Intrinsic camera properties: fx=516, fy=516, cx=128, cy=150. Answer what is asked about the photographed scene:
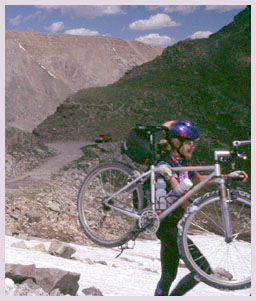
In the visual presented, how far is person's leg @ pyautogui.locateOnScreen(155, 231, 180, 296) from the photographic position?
5.46 meters

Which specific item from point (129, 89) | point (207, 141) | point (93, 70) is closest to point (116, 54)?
point (93, 70)

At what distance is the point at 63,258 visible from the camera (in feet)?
22.0

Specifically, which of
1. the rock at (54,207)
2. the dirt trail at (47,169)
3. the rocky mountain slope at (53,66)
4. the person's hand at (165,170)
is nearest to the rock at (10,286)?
the person's hand at (165,170)

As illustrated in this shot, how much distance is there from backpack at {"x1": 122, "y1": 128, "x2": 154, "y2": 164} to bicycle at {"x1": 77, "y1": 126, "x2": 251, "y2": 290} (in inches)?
2.5

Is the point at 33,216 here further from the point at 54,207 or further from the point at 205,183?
the point at 205,183

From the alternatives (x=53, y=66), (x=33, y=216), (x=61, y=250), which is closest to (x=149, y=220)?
(x=61, y=250)

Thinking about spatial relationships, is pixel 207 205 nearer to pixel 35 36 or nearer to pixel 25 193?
pixel 25 193

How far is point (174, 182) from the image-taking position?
5051 mm

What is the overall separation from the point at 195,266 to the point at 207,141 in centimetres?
2287

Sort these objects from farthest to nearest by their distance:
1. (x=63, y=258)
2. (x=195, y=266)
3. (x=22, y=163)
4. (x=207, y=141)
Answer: (x=207, y=141) → (x=22, y=163) → (x=63, y=258) → (x=195, y=266)

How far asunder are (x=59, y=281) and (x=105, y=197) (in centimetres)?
102

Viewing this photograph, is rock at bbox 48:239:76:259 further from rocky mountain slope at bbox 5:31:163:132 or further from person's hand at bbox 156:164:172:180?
rocky mountain slope at bbox 5:31:163:132

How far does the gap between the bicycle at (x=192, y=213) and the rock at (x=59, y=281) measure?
0.68 metres

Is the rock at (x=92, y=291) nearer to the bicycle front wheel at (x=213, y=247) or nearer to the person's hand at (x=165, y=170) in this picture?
the bicycle front wheel at (x=213, y=247)
